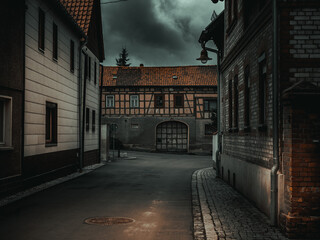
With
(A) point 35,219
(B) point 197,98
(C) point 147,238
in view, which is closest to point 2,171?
(A) point 35,219

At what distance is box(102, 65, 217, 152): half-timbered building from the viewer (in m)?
41.3

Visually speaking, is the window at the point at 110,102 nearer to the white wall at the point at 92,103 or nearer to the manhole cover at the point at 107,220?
the white wall at the point at 92,103

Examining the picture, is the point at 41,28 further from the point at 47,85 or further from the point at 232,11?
the point at 232,11

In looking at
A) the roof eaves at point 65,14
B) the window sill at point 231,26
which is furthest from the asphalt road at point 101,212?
the roof eaves at point 65,14

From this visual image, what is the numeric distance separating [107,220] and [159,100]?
3431cm

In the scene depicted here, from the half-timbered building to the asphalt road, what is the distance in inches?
1078

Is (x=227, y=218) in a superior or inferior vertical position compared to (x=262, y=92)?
inferior

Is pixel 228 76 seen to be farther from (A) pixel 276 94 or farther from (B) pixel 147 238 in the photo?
(B) pixel 147 238

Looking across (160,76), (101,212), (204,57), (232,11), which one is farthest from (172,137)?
(101,212)

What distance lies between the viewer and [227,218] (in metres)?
7.98

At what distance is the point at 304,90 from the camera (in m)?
6.50

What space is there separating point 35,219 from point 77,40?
12661 mm

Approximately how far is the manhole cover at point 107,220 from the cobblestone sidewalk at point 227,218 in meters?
1.32

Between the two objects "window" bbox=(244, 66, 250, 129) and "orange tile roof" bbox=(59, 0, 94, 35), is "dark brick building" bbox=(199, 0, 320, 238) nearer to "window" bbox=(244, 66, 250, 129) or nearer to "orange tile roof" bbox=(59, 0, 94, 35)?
"window" bbox=(244, 66, 250, 129)
